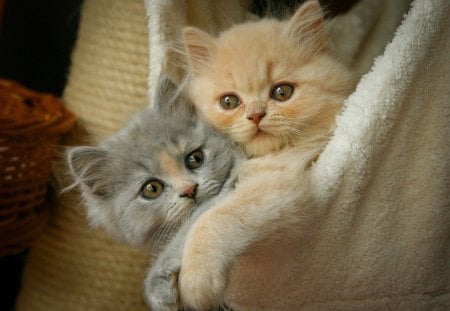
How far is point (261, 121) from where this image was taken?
1.04 m

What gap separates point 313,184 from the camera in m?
0.91

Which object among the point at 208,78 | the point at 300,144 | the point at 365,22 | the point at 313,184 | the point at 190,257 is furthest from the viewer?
the point at 365,22

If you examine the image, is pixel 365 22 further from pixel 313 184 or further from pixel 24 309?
pixel 24 309

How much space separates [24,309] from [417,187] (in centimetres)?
136

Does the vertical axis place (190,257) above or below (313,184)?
below

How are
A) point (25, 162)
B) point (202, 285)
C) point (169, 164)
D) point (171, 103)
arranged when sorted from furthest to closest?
point (25, 162) → point (171, 103) → point (169, 164) → point (202, 285)

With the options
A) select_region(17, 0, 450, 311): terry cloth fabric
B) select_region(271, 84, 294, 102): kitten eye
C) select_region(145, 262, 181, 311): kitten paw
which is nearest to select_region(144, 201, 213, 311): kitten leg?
select_region(145, 262, 181, 311): kitten paw

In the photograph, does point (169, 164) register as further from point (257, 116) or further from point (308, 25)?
point (308, 25)

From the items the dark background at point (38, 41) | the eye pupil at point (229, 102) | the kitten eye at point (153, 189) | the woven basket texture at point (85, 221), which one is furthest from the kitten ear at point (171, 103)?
the dark background at point (38, 41)

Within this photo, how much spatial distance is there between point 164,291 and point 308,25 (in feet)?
2.58

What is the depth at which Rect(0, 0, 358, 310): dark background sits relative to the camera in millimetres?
1973

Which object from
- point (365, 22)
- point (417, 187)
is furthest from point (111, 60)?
point (417, 187)

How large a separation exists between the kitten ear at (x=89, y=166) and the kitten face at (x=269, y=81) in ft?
0.96

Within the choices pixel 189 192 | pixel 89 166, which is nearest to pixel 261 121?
pixel 189 192
